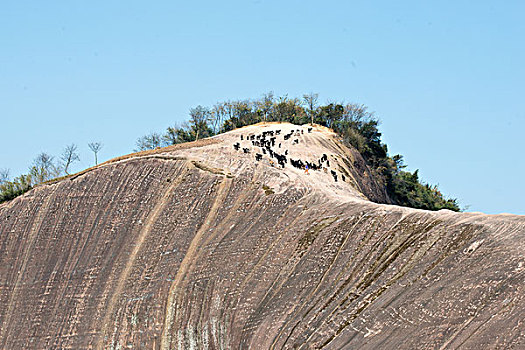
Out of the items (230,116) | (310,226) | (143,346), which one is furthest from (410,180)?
(143,346)

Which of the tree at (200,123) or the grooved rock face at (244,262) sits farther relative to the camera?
the tree at (200,123)

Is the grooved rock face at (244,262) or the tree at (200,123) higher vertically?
the tree at (200,123)

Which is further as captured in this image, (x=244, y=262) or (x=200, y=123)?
(x=200, y=123)

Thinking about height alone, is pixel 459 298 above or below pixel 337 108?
below

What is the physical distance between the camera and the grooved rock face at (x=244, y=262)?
34.5 m

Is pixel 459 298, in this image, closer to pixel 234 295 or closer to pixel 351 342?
pixel 351 342

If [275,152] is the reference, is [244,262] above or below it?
below

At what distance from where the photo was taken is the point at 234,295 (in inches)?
1756

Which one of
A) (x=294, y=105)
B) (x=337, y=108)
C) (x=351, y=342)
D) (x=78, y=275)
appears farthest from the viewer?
(x=294, y=105)

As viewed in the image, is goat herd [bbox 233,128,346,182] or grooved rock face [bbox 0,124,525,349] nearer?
grooved rock face [bbox 0,124,525,349]

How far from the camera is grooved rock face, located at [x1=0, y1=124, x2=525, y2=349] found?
34500 mm

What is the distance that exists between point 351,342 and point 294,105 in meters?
69.6

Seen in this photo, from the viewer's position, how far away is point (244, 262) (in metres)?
46.8

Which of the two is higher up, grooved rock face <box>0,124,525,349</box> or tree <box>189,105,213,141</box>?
tree <box>189,105,213,141</box>
